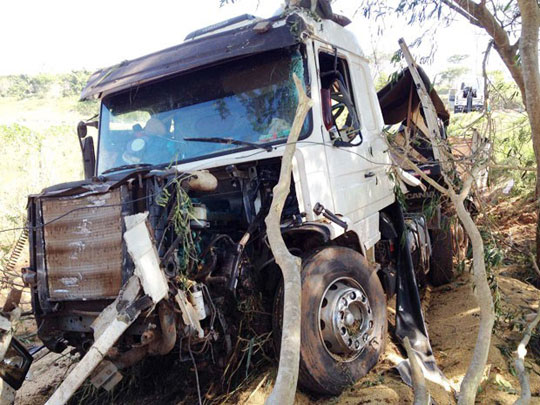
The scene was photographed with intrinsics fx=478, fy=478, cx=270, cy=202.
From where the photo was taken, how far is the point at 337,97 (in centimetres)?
445

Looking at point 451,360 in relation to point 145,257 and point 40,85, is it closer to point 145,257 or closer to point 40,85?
point 145,257

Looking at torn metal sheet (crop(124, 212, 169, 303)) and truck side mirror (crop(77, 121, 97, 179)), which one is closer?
torn metal sheet (crop(124, 212, 169, 303))

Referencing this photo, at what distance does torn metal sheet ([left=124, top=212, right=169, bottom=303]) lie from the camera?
2.53 metres

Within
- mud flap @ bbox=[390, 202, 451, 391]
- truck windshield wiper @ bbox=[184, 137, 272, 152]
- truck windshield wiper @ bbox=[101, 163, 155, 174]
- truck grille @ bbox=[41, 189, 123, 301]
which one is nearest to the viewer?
truck grille @ bbox=[41, 189, 123, 301]

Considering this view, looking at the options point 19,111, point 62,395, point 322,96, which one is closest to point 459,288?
point 322,96

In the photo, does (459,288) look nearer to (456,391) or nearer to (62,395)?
(456,391)

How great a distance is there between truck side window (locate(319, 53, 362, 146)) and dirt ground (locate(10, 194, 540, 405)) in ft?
5.83

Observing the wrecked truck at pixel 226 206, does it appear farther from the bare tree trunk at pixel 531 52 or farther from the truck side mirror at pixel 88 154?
the bare tree trunk at pixel 531 52

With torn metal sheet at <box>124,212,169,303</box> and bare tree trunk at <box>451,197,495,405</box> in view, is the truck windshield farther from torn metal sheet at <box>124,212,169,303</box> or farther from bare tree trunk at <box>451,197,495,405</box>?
bare tree trunk at <box>451,197,495,405</box>

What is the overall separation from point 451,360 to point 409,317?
1.73 ft

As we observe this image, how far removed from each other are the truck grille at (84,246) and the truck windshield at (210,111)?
2.68 feet

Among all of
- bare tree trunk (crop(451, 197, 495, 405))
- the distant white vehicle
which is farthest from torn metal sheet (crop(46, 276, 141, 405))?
the distant white vehicle

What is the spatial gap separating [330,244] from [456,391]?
1.36 m

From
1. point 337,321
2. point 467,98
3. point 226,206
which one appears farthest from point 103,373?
point 467,98
